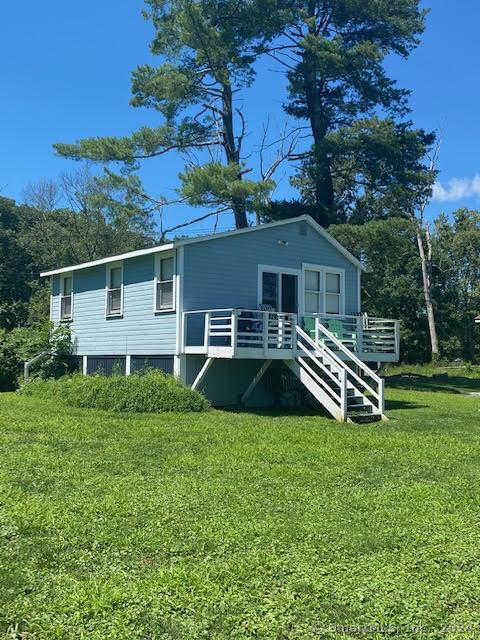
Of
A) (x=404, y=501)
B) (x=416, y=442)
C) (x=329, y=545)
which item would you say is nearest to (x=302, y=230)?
(x=416, y=442)

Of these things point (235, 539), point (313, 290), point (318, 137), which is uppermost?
point (318, 137)

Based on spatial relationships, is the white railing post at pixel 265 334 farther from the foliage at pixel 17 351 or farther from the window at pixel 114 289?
the foliage at pixel 17 351

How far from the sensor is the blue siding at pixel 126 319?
1503cm

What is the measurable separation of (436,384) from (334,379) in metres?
13.2

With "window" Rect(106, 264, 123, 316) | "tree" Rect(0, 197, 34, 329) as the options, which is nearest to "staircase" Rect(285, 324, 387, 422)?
"window" Rect(106, 264, 123, 316)

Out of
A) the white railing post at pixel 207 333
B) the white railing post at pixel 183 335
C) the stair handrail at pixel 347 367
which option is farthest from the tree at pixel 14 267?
the stair handrail at pixel 347 367

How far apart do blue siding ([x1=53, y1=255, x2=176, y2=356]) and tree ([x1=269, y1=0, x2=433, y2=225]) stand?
39.6ft

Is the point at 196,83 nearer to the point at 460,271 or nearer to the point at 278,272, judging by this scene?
the point at 278,272

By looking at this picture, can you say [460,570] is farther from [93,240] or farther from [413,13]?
[93,240]

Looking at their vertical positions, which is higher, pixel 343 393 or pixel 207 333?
pixel 207 333

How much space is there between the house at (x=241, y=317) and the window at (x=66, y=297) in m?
0.56

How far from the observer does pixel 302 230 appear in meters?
16.8

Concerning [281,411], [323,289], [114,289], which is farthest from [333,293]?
[114,289]

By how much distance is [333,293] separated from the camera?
57.2 ft
